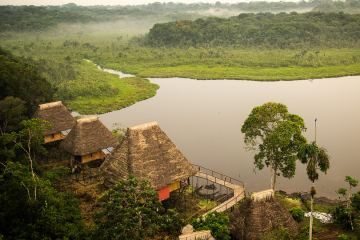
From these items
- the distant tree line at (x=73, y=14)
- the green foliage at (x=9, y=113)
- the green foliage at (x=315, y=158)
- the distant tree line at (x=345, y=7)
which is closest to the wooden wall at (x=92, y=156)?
the green foliage at (x=9, y=113)

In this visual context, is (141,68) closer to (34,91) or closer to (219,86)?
(219,86)

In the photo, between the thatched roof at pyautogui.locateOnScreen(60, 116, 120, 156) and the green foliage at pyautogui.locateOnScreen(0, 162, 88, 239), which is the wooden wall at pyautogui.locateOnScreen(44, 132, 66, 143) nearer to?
the thatched roof at pyautogui.locateOnScreen(60, 116, 120, 156)

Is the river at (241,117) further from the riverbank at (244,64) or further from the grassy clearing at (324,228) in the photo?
the grassy clearing at (324,228)

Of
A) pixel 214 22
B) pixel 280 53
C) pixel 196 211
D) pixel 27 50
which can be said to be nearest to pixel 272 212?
pixel 196 211

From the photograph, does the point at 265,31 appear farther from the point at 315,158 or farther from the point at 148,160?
the point at 315,158

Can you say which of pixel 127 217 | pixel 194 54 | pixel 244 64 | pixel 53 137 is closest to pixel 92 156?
pixel 53 137

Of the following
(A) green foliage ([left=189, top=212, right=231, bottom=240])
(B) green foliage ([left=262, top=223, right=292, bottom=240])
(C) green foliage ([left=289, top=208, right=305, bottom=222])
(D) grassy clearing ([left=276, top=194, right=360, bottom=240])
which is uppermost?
(A) green foliage ([left=189, top=212, right=231, bottom=240])

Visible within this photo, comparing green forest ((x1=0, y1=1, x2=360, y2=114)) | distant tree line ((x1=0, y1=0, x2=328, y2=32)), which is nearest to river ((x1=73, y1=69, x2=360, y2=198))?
green forest ((x1=0, y1=1, x2=360, y2=114))
